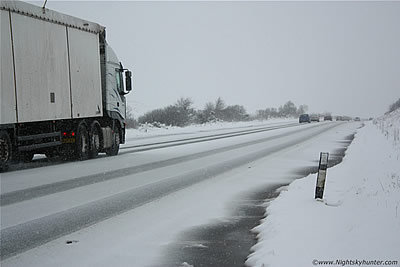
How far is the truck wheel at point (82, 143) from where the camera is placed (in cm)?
1359

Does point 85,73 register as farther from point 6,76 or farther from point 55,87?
point 6,76

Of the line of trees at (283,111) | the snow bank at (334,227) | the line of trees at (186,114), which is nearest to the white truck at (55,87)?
the snow bank at (334,227)

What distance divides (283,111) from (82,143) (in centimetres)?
10399

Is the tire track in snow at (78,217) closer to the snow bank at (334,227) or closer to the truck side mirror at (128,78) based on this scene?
the snow bank at (334,227)

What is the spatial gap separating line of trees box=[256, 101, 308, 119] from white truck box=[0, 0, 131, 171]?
7603cm

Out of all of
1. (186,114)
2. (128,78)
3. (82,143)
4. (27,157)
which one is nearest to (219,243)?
(82,143)

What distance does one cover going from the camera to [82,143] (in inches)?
549

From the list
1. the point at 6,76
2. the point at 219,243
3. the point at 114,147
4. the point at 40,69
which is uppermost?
Result: the point at 40,69

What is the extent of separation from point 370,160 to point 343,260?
9456 mm

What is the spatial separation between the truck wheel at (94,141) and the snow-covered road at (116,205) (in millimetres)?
1292

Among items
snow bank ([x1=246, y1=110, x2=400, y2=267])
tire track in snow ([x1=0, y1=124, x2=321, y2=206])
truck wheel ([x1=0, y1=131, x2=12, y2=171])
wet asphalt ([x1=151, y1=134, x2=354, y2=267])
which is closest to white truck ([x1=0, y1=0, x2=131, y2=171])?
truck wheel ([x1=0, y1=131, x2=12, y2=171])

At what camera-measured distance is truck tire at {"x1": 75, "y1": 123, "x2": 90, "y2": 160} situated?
13.6 metres

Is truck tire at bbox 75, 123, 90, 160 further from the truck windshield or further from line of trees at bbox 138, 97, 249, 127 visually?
line of trees at bbox 138, 97, 249, 127

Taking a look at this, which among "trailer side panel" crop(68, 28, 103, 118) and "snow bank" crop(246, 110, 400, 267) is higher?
"trailer side panel" crop(68, 28, 103, 118)
